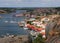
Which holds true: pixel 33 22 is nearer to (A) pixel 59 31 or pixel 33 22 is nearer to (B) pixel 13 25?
(B) pixel 13 25

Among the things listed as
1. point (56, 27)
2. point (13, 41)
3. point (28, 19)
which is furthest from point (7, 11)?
point (56, 27)

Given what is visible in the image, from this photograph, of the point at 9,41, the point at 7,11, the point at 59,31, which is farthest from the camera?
the point at 7,11

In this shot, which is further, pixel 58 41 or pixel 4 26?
pixel 4 26

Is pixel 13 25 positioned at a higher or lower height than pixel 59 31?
lower

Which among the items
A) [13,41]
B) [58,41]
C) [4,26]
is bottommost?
[4,26]

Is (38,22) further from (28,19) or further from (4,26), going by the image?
(4,26)

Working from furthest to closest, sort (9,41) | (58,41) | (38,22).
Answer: (38,22)
(9,41)
(58,41)

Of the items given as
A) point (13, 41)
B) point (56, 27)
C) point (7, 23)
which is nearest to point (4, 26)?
point (7, 23)

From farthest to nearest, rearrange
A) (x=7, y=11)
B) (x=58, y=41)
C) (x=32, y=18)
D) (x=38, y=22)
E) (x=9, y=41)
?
(x=32, y=18)
(x=38, y=22)
(x=7, y=11)
(x=9, y=41)
(x=58, y=41)

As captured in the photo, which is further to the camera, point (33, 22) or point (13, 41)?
point (33, 22)
